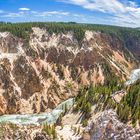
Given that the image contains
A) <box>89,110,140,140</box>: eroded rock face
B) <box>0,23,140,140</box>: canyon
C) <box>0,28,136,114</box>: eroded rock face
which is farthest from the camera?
<box>0,28,136,114</box>: eroded rock face

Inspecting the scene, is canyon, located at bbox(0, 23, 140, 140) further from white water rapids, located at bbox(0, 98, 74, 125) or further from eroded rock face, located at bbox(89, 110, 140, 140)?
eroded rock face, located at bbox(89, 110, 140, 140)

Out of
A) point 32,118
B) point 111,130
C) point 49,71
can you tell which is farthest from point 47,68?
point 111,130

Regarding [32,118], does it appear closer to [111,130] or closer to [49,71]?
[49,71]

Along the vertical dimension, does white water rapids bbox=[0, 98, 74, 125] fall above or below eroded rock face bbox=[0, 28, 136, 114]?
below

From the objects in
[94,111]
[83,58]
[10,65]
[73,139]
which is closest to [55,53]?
[83,58]

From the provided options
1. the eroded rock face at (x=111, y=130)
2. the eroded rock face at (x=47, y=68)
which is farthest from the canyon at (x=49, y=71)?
the eroded rock face at (x=111, y=130)

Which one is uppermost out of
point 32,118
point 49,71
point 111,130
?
point 49,71

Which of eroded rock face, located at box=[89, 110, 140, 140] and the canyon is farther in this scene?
the canyon

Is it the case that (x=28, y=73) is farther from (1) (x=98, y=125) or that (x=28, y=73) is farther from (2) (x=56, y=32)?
(1) (x=98, y=125)

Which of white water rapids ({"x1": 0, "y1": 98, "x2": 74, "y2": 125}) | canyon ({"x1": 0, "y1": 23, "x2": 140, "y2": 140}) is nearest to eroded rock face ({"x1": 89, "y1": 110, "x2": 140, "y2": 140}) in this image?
canyon ({"x1": 0, "y1": 23, "x2": 140, "y2": 140})
